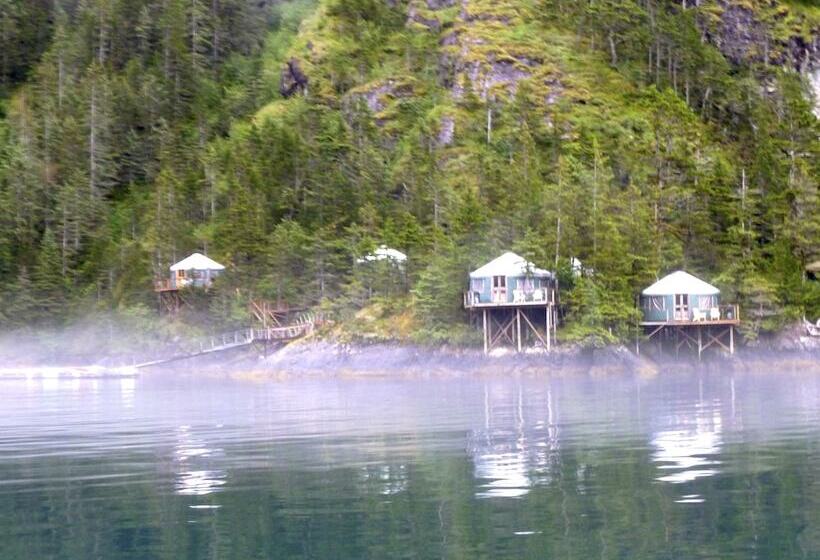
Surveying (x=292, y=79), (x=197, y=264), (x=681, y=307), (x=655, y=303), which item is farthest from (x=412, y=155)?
(x=681, y=307)

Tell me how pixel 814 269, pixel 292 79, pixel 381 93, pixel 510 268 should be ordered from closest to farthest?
pixel 510 268 → pixel 814 269 → pixel 381 93 → pixel 292 79

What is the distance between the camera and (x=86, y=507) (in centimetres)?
1978

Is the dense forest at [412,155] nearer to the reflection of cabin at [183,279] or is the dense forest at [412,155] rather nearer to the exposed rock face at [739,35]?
the exposed rock face at [739,35]

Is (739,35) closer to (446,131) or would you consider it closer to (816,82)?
(816,82)

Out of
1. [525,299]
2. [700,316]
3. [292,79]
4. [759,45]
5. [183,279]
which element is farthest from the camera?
[292,79]

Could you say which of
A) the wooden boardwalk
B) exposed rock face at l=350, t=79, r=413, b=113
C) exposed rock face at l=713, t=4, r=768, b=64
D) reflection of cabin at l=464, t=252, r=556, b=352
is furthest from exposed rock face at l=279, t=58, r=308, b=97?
reflection of cabin at l=464, t=252, r=556, b=352

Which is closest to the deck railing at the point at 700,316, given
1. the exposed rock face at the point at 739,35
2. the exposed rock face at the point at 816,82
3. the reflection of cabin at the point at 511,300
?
the reflection of cabin at the point at 511,300

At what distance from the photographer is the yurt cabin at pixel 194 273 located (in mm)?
79375

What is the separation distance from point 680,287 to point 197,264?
30.4m

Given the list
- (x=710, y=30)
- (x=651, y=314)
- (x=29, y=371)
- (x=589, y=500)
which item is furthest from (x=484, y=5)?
(x=589, y=500)

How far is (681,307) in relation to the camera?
6644cm

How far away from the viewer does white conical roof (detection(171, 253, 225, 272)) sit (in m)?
80.1

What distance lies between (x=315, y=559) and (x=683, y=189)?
63.0 metres

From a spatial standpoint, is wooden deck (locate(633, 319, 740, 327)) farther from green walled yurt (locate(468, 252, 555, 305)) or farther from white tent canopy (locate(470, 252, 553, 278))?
white tent canopy (locate(470, 252, 553, 278))
